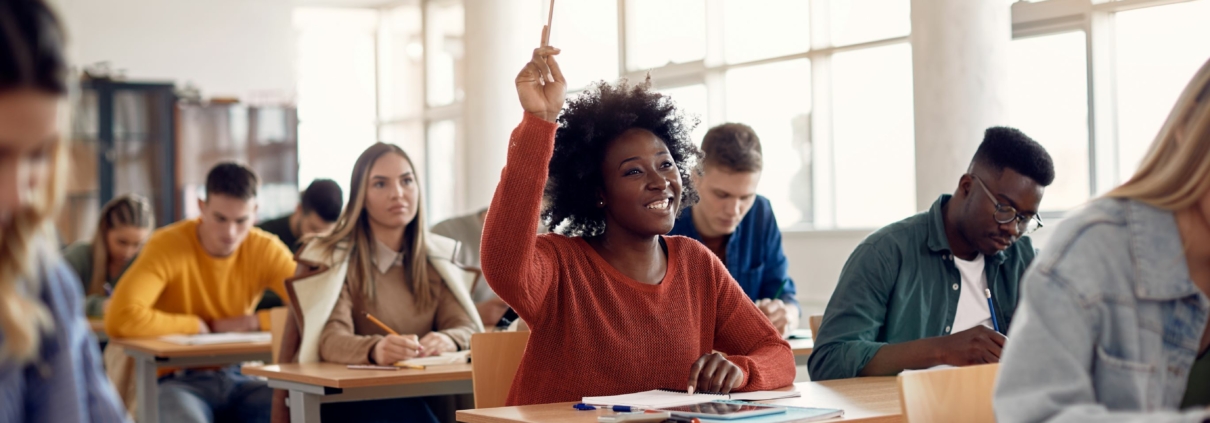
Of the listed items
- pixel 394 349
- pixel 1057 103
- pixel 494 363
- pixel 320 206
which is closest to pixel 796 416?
pixel 494 363

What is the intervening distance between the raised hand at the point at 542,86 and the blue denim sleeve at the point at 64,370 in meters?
1.19

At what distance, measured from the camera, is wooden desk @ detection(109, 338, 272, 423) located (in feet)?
13.1

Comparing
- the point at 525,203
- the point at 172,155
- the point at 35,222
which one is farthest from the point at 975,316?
the point at 172,155

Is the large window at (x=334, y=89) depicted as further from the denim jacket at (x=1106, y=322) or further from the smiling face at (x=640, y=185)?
the denim jacket at (x=1106, y=322)

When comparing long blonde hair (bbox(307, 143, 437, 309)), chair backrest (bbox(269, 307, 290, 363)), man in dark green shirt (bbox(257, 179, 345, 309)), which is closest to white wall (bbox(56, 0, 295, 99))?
man in dark green shirt (bbox(257, 179, 345, 309))

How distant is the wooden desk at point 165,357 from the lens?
13.1 ft

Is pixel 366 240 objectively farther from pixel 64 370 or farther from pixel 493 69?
pixel 493 69

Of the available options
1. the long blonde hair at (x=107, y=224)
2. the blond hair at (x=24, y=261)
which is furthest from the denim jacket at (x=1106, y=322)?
the long blonde hair at (x=107, y=224)

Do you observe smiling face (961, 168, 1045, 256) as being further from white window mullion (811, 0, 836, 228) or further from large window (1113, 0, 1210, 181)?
white window mullion (811, 0, 836, 228)

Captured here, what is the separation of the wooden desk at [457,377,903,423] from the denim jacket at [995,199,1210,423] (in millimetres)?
569

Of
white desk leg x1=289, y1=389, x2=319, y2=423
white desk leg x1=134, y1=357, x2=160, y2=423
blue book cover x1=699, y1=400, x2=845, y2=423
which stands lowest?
white desk leg x1=134, y1=357, x2=160, y2=423

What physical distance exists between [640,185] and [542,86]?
1.10 ft

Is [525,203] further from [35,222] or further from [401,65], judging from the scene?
[401,65]

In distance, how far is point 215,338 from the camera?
13.8ft
